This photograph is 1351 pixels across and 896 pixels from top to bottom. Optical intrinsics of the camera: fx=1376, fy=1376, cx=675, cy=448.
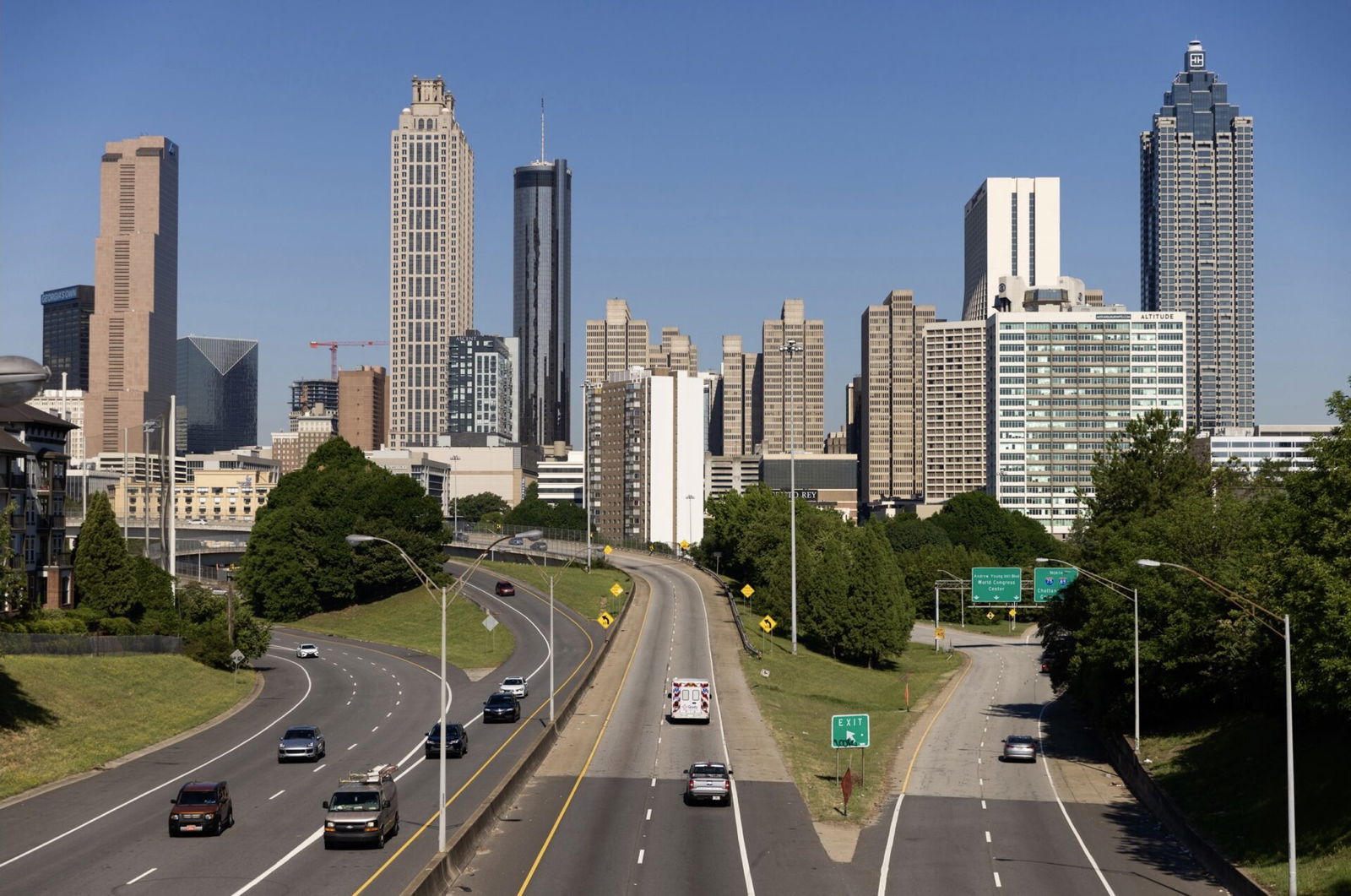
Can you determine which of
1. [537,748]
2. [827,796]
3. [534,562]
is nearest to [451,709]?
[537,748]

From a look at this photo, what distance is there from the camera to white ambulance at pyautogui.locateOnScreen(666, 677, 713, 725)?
73.2 meters

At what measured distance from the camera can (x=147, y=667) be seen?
253 feet

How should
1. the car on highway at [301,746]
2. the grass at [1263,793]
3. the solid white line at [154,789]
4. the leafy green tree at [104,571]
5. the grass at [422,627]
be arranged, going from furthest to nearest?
the grass at [422,627], the leafy green tree at [104,571], the car on highway at [301,746], the solid white line at [154,789], the grass at [1263,793]

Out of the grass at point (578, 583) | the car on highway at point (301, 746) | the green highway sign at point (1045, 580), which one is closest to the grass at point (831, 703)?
the green highway sign at point (1045, 580)

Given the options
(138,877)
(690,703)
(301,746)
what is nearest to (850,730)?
(690,703)

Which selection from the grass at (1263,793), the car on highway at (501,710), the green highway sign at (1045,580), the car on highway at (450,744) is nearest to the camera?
the grass at (1263,793)

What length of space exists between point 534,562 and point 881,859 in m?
131

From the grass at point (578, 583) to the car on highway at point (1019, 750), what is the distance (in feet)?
199

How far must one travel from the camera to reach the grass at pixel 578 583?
132000 millimetres

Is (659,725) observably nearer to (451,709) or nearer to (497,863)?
(451,709)

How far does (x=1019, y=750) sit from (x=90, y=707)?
44.9m

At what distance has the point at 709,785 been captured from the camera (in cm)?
5062

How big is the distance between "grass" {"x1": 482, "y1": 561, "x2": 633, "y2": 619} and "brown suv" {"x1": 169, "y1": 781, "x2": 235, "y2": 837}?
82018 mm

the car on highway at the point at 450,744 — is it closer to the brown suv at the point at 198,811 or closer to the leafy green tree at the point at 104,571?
the brown suv at the point at 198,811
